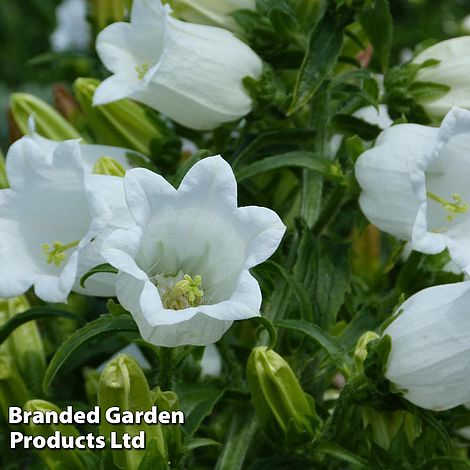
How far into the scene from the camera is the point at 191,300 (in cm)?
153

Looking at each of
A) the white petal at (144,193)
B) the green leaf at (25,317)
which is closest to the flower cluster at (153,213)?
the white petal at (144,193)

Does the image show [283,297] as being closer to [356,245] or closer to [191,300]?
[191,300]

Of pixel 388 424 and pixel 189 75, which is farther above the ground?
pixel 189 75

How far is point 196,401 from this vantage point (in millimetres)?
1690

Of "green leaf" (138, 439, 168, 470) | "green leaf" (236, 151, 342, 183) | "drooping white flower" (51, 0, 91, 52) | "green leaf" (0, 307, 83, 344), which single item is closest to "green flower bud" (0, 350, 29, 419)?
"green leaf" (0, 307, 83, 344)

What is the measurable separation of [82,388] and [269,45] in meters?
0.77

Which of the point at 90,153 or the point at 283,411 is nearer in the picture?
the point at 283,411

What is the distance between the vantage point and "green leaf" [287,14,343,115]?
1.73m

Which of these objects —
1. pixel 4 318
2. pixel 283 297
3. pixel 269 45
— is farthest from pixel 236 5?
pixel 4 318

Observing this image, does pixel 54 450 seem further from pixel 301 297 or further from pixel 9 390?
pixel 301 297

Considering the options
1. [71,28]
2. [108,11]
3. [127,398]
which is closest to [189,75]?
[127,398]

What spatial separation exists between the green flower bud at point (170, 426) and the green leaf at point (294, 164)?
37 cm

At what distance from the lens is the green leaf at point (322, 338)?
61.7 inches

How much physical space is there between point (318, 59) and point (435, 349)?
1.67ft
